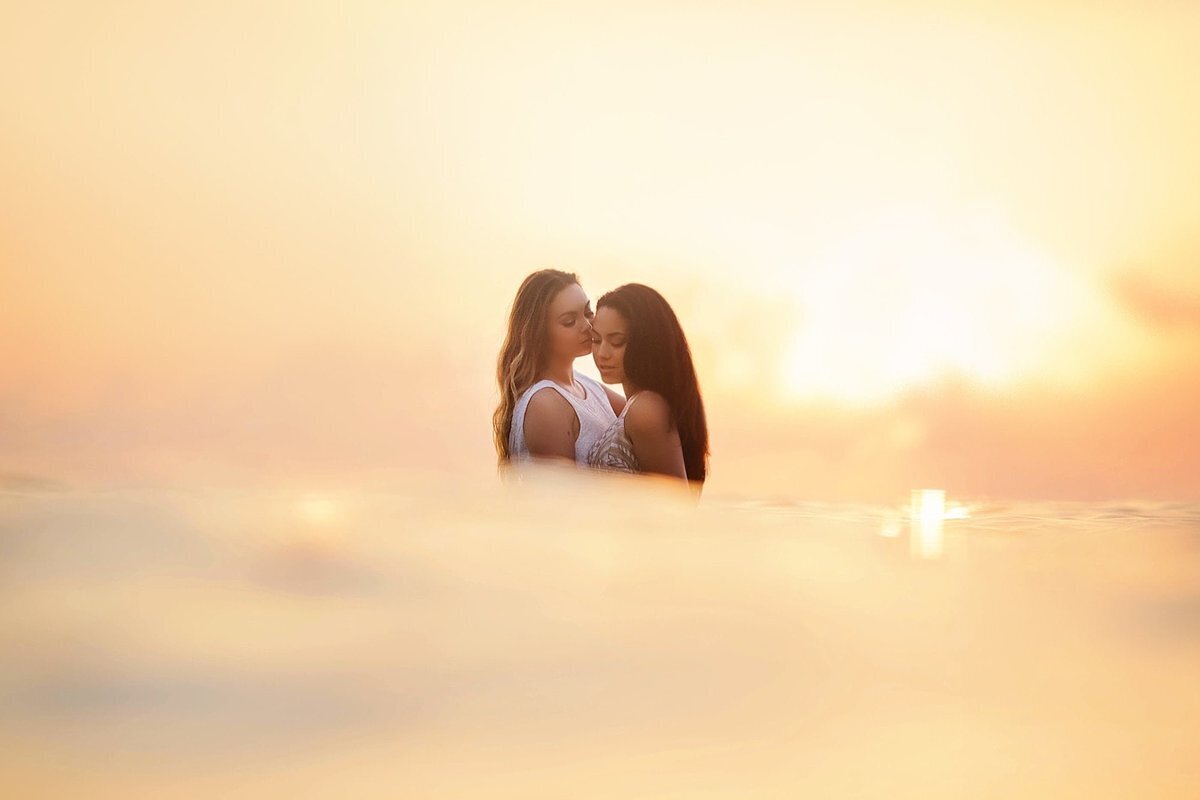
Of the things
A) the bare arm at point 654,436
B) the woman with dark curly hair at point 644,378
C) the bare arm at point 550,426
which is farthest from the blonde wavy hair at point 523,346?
the bare arm at point 654,436

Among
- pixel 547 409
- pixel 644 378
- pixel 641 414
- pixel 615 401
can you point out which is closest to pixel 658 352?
pixel 644 378

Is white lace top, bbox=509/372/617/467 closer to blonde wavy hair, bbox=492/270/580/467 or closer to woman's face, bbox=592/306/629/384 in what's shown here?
blonde wavy hair, bbox=492/270/580/467

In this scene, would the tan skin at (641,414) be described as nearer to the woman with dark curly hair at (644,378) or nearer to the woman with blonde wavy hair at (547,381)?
the woman with dark curly hair at (644,378)

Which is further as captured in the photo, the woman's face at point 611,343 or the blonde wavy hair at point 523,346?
the blonde wavy hair at point 523,346

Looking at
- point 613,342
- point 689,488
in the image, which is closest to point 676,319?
point 613,342

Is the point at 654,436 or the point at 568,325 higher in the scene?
the point at 568,325

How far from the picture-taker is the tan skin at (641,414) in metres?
7.33

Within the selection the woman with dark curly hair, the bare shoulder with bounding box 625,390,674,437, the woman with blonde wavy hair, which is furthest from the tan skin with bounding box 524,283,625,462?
the bare shoulder with bounding box 625,390,674,437

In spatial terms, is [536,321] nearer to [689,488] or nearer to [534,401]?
[534,401]

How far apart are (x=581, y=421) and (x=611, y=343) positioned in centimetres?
38

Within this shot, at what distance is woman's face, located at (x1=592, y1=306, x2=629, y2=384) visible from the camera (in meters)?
7.37

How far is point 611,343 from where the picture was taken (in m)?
7.40

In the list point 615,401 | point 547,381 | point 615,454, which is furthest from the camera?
point 615,401

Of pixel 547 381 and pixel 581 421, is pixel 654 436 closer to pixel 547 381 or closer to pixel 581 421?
pixel 581 421
